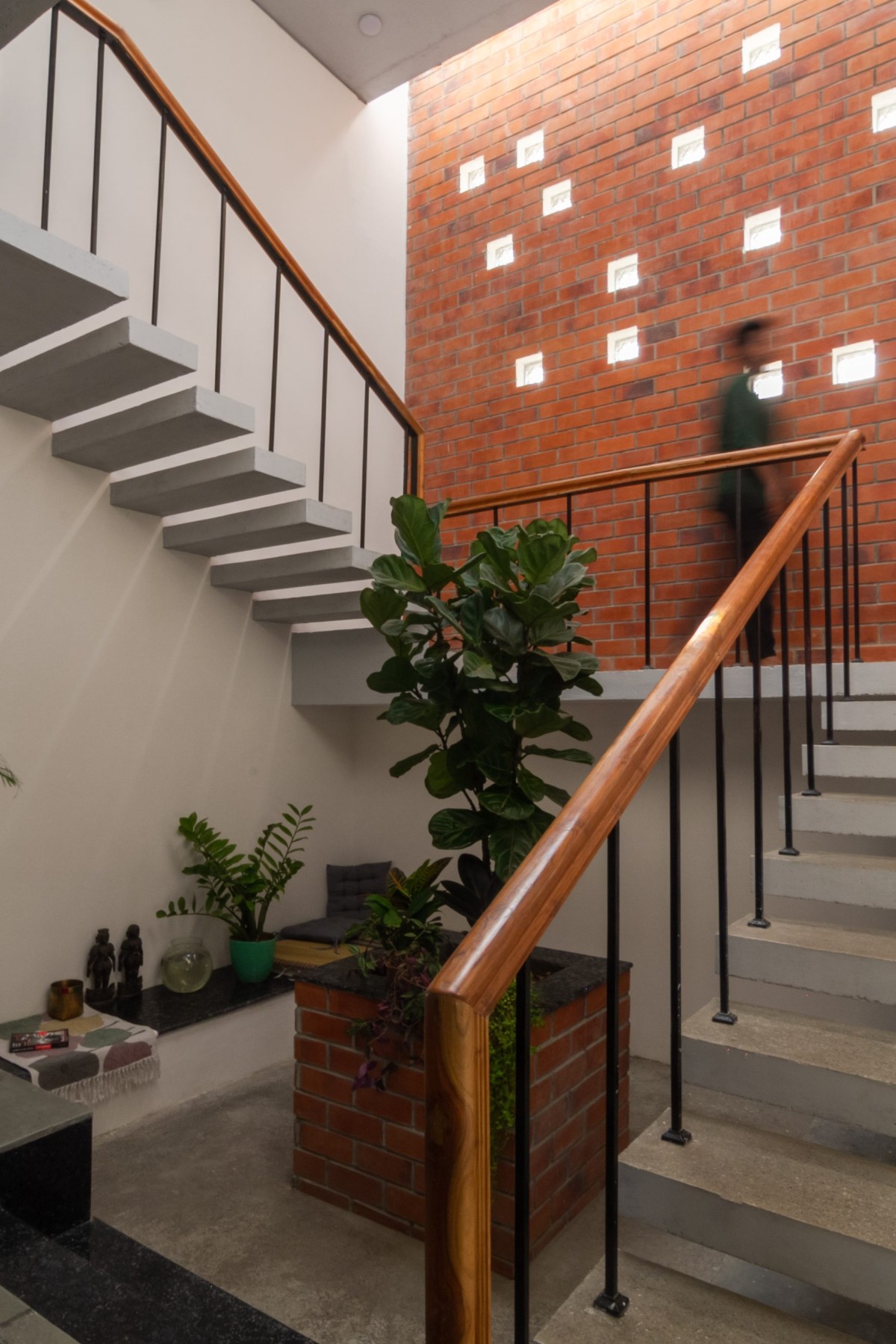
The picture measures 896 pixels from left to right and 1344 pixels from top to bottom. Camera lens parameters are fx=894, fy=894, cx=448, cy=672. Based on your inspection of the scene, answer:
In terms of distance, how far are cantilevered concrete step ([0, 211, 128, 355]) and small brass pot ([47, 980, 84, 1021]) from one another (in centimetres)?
237

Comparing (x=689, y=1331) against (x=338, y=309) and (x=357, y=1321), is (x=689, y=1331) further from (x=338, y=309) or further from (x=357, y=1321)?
(x=338, y=309)

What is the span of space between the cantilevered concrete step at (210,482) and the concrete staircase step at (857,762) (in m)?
1.95

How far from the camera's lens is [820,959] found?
5.83ft

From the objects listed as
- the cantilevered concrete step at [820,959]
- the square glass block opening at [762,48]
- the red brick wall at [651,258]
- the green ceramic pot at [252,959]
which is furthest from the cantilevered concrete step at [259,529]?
the square glass block opening at [762,48]

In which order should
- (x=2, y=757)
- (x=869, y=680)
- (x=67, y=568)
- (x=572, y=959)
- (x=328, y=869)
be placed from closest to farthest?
1. (x=869, y=680)
2. (x=572, y=959)
3. (x=2, y=757)
4. (x=67, y=568)
5. (x=328, y=869)

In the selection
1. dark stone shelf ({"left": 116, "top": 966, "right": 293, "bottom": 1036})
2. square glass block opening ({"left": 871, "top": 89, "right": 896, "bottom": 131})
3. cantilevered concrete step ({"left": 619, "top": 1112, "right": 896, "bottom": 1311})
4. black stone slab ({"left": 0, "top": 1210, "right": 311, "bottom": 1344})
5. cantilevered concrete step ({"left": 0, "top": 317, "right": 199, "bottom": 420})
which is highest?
square glass block opening ({"left": 871, "top": 89, "right": 896, "bottom": 131})

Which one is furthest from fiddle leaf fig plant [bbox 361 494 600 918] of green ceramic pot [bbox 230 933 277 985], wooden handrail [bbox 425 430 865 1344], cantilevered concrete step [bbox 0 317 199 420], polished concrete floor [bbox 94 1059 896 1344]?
wooden handrail [bbox 425 430 865 1344]

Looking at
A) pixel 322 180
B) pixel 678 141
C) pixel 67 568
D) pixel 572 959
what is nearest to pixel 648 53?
pixel 678 141

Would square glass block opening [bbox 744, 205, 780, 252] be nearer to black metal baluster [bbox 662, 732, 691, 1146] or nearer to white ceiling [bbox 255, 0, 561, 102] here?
white ceiling [bbox 255, 0, 561, 102]

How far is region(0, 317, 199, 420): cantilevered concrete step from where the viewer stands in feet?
8.85

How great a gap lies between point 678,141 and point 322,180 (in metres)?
1.91

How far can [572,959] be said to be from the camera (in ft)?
10.4

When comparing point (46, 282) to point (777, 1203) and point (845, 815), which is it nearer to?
point (845, 815)

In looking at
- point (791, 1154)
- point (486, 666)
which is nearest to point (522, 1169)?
point (791, 1154)
